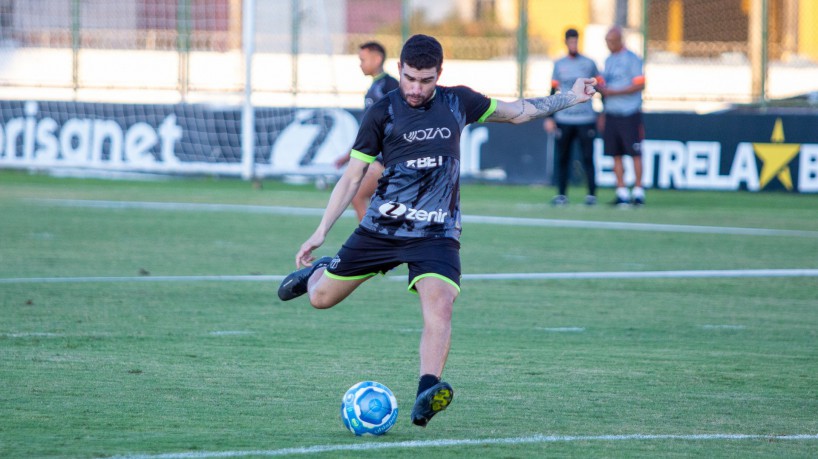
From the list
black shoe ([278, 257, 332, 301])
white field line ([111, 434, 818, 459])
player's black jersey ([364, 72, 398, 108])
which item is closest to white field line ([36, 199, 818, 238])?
player's black jersey ([364, 72, 398, 108])

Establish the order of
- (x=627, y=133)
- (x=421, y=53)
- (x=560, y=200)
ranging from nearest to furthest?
(x=421, y=53) → (x=627, y=133) → (x=560, y=200)

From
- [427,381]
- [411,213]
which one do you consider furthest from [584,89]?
[427,381]

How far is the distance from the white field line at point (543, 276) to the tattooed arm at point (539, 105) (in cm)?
429

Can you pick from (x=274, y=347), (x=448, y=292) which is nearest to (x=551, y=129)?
(x=274, y=347)

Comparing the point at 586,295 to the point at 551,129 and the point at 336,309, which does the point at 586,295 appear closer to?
the point at 336,309

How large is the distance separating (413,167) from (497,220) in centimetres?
1049

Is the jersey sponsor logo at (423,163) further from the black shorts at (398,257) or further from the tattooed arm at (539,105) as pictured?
the tattooed arm at (539,105)

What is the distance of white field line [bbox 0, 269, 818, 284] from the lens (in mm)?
10484

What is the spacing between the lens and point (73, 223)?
1523 centimetres

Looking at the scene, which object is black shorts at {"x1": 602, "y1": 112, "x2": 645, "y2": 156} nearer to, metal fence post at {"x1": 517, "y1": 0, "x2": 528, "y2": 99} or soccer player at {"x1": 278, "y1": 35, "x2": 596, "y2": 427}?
metal fence post at {"x1": 517, "y1": 0, "x2": 528, "y2": 99}

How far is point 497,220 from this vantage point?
54.1 ft

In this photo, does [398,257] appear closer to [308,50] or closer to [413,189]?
[413,189]

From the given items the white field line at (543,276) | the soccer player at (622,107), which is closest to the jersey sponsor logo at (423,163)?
the white field line at (543,276)

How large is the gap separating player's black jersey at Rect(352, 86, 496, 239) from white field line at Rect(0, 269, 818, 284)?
477 cm
